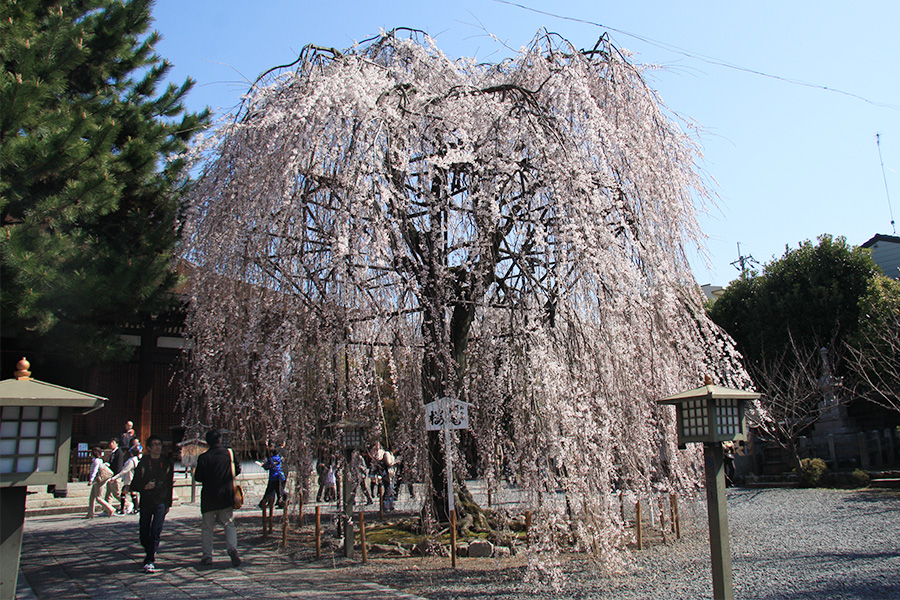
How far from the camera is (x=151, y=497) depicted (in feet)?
21.2

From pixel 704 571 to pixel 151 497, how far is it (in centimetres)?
579

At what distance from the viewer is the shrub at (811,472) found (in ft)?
46.6

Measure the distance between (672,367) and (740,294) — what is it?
16937mm

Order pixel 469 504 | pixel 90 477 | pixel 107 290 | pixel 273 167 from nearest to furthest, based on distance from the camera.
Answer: pixel 273 167, pixel 469 504, pixel 107 290, pixel 90 477

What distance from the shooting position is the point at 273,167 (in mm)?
6098

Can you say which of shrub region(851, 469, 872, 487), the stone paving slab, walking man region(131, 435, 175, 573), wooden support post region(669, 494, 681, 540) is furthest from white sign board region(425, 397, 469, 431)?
shrub region(851, 469, 872, 487)

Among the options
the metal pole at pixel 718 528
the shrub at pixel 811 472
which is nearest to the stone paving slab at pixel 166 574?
the metal pole at pixel 718 528

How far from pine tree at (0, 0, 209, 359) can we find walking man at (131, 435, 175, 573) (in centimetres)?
343

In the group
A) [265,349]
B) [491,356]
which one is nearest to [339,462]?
[265,349]

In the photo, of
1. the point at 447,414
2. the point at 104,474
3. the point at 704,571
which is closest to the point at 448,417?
the point at 447,414

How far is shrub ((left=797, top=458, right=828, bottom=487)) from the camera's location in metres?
14.2

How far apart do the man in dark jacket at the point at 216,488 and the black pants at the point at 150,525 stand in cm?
43

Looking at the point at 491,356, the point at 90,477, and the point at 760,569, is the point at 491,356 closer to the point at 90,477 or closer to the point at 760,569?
the point at 760,569

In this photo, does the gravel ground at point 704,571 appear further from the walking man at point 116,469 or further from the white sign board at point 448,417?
the walking man at point 116,469
